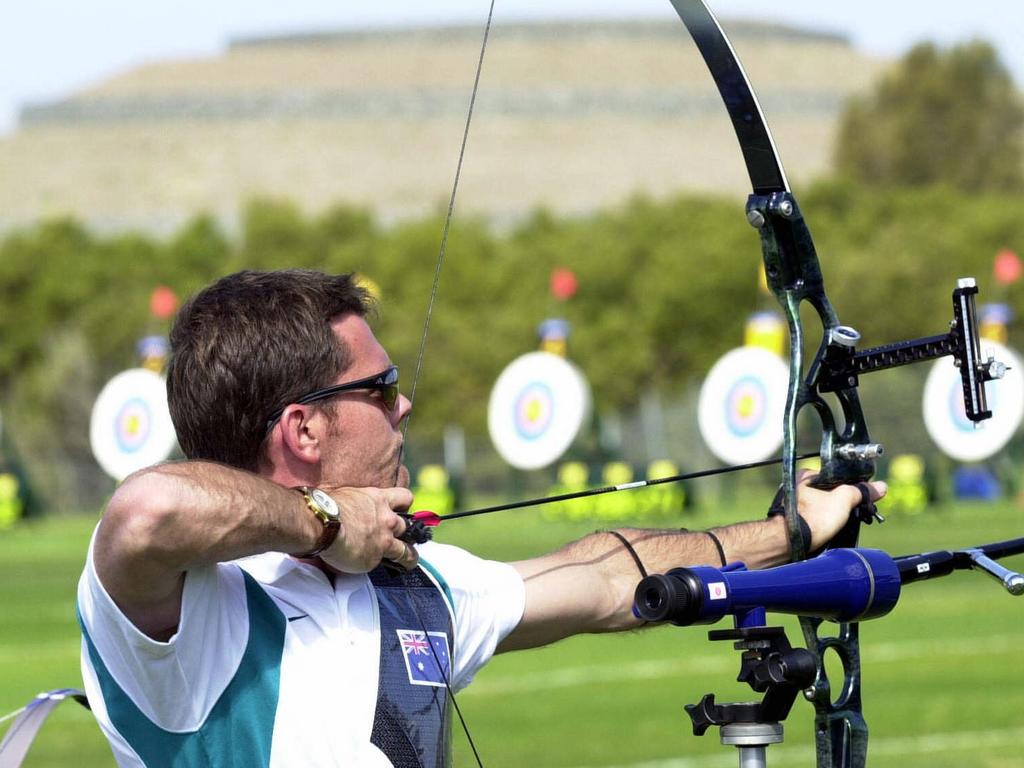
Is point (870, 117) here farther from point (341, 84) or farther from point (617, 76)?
point (341, 84)

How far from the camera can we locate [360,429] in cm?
224

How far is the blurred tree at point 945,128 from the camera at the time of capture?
6084cm

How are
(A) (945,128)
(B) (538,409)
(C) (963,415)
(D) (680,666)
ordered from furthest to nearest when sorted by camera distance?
(A) (945,128) → (B) (538,409) → (C) (963,415) → (D) (680,666)

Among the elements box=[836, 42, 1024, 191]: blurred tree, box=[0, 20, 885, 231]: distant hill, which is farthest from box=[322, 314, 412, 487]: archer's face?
box=[0, 20, 885, 231]: distant hill

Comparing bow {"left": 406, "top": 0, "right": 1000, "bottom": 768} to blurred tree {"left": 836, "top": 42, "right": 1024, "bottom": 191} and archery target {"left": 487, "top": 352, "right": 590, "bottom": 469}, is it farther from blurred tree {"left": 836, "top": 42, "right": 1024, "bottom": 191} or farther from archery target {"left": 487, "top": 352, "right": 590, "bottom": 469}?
blurred tree {"left": 836, "top": 42, "right": 1024, "bottom": 191}

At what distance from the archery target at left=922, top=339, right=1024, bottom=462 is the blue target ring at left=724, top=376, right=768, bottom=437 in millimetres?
1748

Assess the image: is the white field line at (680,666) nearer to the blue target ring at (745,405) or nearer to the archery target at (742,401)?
the archery target at (742,401)

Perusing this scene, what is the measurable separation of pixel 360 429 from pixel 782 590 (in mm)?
587

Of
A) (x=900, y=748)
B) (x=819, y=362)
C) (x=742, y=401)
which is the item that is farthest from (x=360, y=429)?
(x=742, y=401)

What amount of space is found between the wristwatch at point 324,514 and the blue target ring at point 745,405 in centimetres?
1546

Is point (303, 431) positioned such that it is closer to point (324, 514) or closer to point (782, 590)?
point (324, 514)

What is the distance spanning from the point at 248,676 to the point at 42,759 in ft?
16.1

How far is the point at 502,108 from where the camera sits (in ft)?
270

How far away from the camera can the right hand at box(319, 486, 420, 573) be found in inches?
81.4
